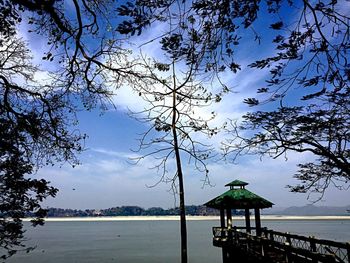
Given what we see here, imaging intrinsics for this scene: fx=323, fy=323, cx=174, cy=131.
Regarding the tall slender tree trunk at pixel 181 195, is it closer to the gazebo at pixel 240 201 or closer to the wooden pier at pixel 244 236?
the wooden pier at pixel 244 236

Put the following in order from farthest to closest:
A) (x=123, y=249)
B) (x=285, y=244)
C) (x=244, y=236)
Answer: (x=123, y=249) < (x=244, y=236) < (x=285, y=244)

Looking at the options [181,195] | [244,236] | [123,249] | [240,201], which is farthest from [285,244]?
[123,249]

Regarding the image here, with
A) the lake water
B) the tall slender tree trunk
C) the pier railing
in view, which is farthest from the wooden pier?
the lake water

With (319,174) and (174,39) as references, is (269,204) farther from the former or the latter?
(174,39)

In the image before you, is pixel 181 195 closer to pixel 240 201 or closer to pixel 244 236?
pixel 244 236

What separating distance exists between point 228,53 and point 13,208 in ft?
33.8

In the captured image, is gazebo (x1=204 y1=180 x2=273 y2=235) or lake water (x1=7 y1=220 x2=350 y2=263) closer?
gazebo (x1=204 y1=180 x2=273 y2=235)

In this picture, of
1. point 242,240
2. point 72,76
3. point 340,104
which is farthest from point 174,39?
point 242,240

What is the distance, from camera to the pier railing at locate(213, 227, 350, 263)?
7556 millimetres

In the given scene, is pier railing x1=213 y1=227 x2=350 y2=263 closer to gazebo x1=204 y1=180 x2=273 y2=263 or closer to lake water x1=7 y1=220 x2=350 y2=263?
gazebo x1=204 y1=180 x2=273 y2=263

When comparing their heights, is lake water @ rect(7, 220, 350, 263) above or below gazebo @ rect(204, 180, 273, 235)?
below

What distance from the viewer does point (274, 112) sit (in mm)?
10977

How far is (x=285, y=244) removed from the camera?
949cm

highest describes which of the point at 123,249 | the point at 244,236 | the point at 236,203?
the point at 236,203
